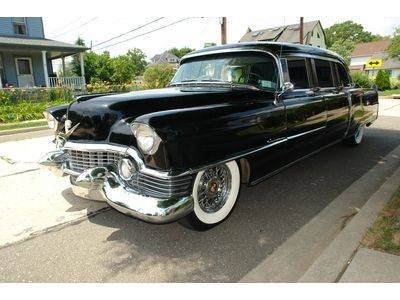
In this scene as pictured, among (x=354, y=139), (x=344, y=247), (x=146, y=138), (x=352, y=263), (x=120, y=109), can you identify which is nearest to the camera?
(x=352, y=263)

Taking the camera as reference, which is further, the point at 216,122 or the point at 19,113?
the point at 19,113

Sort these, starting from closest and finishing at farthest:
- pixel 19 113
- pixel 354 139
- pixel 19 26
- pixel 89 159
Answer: pixel 89 159, pixel 354 139, pixel 19 113, pixel 19 26

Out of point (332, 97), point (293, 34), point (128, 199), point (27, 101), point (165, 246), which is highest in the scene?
point (293, 34)

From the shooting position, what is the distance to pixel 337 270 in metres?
2.47

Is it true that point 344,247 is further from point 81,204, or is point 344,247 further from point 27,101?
point 27,101

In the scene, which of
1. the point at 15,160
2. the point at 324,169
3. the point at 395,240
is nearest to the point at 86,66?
the point at 15,160

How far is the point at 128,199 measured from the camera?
268 centimetres

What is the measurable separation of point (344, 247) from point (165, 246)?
1.50 metres

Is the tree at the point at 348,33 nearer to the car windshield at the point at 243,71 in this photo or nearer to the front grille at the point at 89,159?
the car windshield at the point at 243,71

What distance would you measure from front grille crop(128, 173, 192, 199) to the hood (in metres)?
0.33

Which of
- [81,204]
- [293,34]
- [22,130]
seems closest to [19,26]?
[22,130]

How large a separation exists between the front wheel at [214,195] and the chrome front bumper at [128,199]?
0.32 meters

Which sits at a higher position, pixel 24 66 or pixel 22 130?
pixel 24 66
